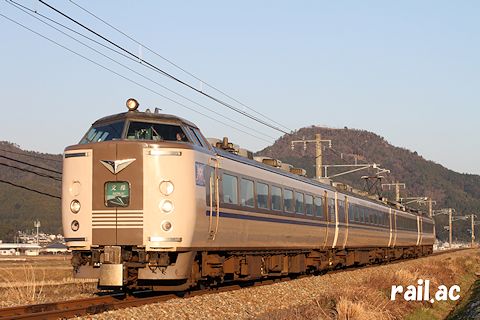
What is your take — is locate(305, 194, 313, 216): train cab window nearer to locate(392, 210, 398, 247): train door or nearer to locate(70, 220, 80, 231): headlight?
locate(70, 220, 80, 231): headlight

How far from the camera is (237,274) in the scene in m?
19.5

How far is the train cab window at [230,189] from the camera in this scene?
17.6 metres

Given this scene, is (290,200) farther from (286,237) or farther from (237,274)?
(237,274)

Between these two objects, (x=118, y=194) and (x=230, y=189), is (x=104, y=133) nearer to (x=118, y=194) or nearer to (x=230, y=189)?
(x=118, y=194)

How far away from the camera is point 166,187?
1517 centimetres

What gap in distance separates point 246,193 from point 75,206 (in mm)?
5028

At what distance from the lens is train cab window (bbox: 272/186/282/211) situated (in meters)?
21.5

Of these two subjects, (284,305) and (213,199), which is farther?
(284,305)

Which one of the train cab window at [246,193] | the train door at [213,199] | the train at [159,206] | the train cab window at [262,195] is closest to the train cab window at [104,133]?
the train at [159,206]

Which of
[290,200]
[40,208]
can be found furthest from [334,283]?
[40,208]

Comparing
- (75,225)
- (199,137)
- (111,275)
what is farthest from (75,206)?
(199,137)

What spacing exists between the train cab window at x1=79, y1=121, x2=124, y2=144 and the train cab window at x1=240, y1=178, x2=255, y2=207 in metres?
3.84

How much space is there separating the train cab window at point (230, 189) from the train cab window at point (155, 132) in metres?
1.84

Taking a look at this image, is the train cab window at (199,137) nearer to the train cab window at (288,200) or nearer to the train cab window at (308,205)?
the train cab window at (288,200)
